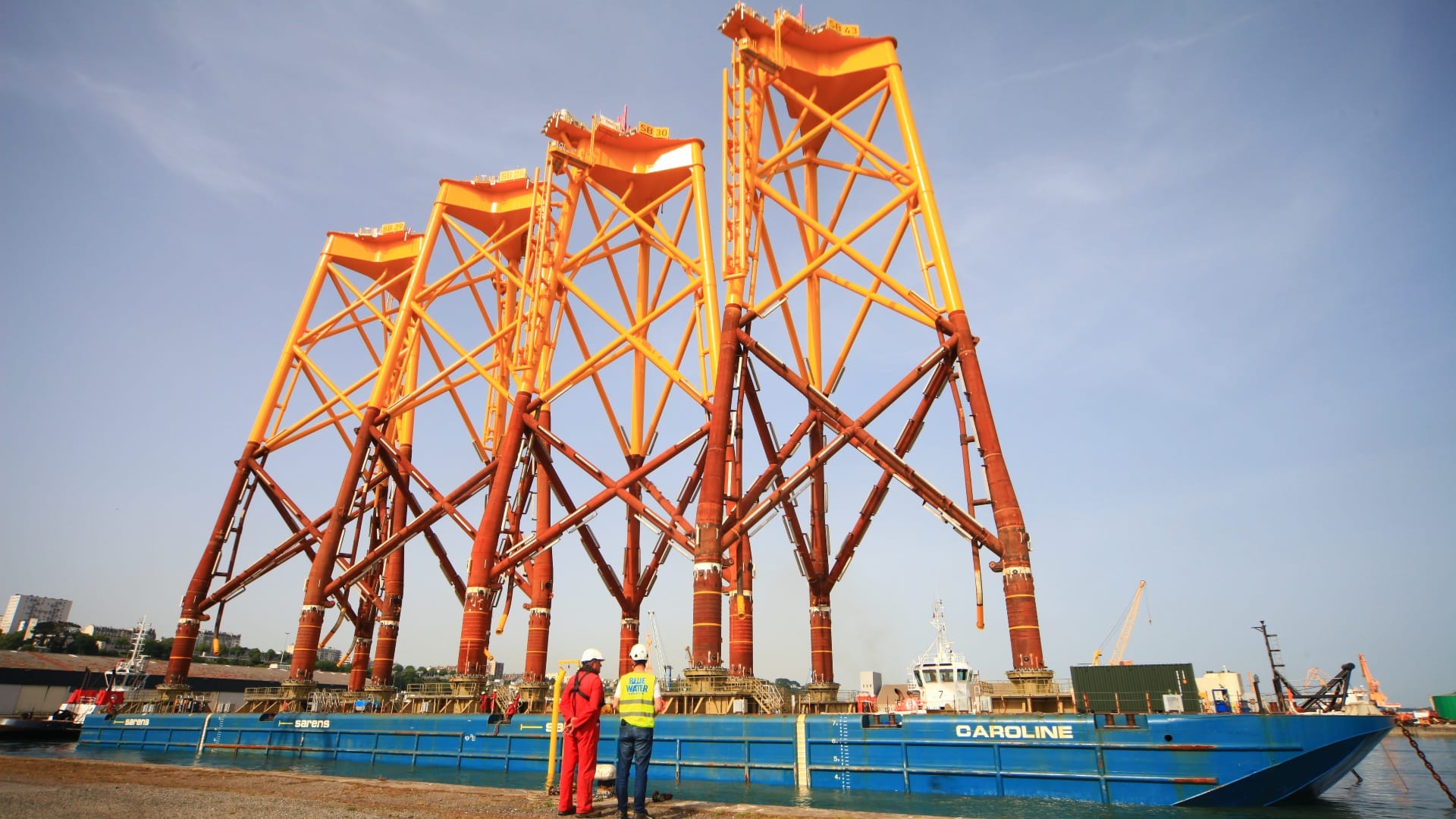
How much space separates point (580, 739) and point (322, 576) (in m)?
26.4

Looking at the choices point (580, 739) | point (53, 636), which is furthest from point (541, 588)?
point (53, 636)

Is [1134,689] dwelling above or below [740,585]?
below

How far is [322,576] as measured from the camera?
31078 mm

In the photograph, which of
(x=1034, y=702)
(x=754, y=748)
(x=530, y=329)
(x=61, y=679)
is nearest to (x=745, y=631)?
(x=754, y=748)

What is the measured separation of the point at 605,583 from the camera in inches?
1287

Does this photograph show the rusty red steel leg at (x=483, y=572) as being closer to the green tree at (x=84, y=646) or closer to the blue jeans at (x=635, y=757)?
the blue jeans at (x=635, y=757)

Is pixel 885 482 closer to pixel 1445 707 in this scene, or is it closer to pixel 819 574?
pixel 819 574

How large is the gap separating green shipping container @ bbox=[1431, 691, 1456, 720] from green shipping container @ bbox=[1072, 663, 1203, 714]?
6991 centimetres

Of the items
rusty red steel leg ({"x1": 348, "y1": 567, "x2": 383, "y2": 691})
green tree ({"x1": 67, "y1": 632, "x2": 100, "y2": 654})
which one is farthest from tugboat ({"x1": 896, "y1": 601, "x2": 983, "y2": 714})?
green tree ({"x1": 67, "y1": 632, "x2": 100, "y2": 654})

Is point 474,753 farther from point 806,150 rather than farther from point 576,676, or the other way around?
point 806,150

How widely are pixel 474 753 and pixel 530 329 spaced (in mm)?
16054

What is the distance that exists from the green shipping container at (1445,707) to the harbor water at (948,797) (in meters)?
50.2

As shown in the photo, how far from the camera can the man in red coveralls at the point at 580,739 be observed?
29.5 feet

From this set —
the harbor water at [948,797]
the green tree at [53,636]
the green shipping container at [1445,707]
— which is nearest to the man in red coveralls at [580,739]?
the harbor water at [948,797]
